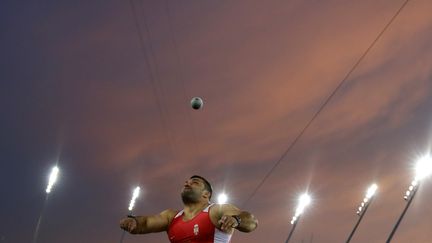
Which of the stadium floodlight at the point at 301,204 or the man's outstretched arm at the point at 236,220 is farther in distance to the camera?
the stadium floodlight at the point at 301,204

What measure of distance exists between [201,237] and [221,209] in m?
0.47

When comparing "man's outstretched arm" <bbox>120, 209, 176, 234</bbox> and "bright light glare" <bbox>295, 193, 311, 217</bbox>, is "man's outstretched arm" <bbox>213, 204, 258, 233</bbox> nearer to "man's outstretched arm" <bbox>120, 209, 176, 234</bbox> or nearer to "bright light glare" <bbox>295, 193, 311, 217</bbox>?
"man's outstretched arm" <bbox>120, 209, 176, 234</bbox>

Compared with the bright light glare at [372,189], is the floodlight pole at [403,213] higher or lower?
lower

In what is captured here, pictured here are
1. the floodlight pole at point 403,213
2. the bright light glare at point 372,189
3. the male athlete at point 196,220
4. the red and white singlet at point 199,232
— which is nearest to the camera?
the male athlete at point 196,220

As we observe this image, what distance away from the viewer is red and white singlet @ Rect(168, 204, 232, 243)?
7.11 meters

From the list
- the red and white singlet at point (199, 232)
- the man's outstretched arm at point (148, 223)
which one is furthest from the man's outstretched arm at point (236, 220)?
the man's outstretched arm at point (148, 223)

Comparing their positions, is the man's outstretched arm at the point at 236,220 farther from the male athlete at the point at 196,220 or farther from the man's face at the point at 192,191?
the man's face at the point at 192,191

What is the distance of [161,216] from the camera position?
25.7 ft

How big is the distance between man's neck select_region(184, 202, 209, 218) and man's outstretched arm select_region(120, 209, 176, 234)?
0.38 meters

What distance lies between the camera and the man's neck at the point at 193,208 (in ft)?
24.6

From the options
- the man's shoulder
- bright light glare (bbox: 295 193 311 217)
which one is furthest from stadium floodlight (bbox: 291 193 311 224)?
the man's shoulder

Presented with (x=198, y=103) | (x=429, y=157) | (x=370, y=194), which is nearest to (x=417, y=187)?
(x=429, y=157)

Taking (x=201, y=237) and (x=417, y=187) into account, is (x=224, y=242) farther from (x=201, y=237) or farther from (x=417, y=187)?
(x=417, y=187)

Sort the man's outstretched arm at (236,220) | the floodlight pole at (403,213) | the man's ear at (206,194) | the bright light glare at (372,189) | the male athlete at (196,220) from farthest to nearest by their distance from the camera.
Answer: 1. the bright light glare at (372,189)
2. the floodlight pole at (403,213)
3. the man's ear at (206,194)
4. the male athlete at (196,220)
5. the man's outstretched arm at (236,220)
